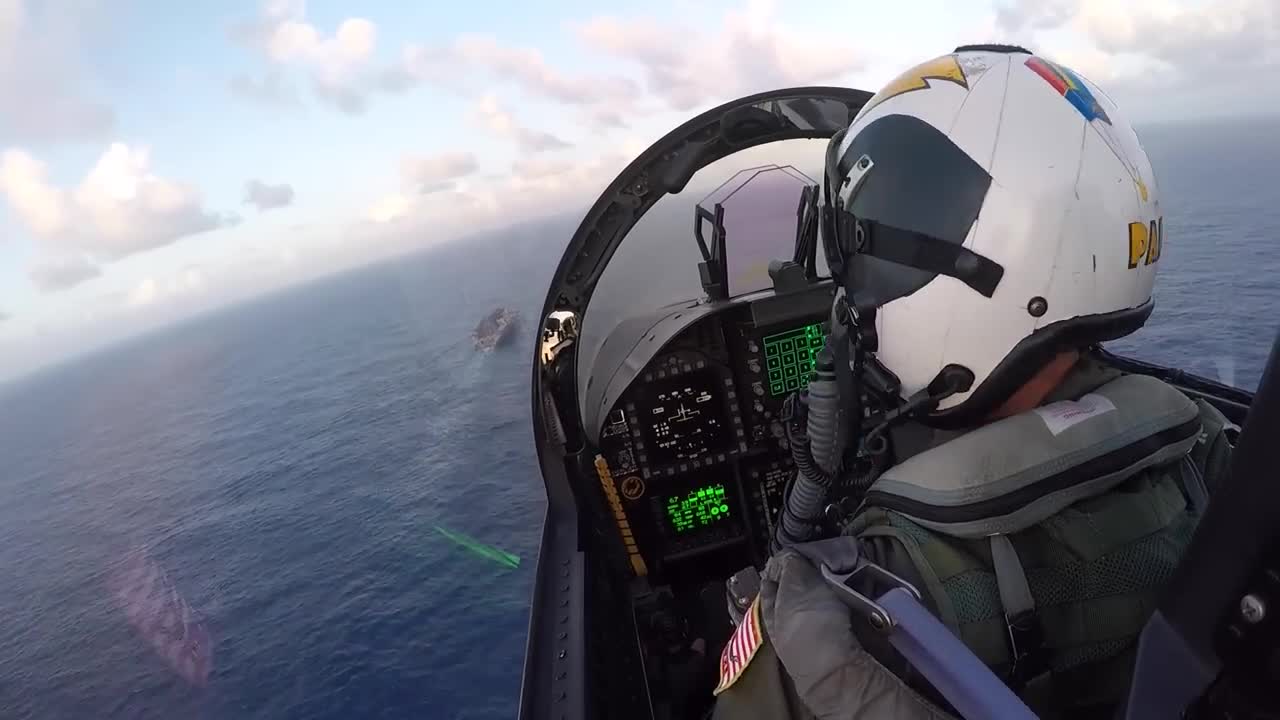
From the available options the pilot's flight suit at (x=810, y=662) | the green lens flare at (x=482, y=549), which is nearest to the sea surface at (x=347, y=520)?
the green lens flare at (x=482, y=549)

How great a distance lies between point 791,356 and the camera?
406cm

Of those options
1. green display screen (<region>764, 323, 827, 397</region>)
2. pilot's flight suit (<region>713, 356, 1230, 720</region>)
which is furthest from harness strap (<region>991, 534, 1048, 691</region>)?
green display screen (<region>764, 323, 827, 397</region>)

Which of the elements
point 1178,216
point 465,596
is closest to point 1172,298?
point 1178,216

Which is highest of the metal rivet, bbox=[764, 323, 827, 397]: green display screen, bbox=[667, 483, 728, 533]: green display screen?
the metal rivet

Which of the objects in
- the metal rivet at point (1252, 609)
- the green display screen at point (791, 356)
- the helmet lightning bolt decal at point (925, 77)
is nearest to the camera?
the metal rivet at point (1252, 609)

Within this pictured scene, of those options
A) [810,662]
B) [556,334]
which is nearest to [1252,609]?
[810,662]

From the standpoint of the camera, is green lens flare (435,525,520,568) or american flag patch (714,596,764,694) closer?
Result: american flag patch (714,596,764,694)

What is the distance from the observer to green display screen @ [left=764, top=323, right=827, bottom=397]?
158 inches

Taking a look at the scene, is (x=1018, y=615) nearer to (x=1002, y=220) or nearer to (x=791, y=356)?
(x=1002, y=220)

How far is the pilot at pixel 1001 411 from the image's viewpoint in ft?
3.55

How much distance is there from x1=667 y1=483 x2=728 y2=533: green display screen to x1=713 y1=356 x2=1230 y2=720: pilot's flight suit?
117 inches

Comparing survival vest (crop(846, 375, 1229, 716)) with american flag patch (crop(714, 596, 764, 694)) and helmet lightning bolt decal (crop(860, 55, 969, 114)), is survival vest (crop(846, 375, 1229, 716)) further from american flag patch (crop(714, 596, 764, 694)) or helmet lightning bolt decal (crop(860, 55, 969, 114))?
helmet lightning bolt decal (crop(860, 55, 969, 114))

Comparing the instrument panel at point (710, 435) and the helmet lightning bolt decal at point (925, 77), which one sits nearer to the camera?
the helmet lightning bolt decal at point (925, 77)

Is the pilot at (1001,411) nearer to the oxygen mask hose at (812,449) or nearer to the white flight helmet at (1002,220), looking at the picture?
the white flight helmet at (1002,220)
